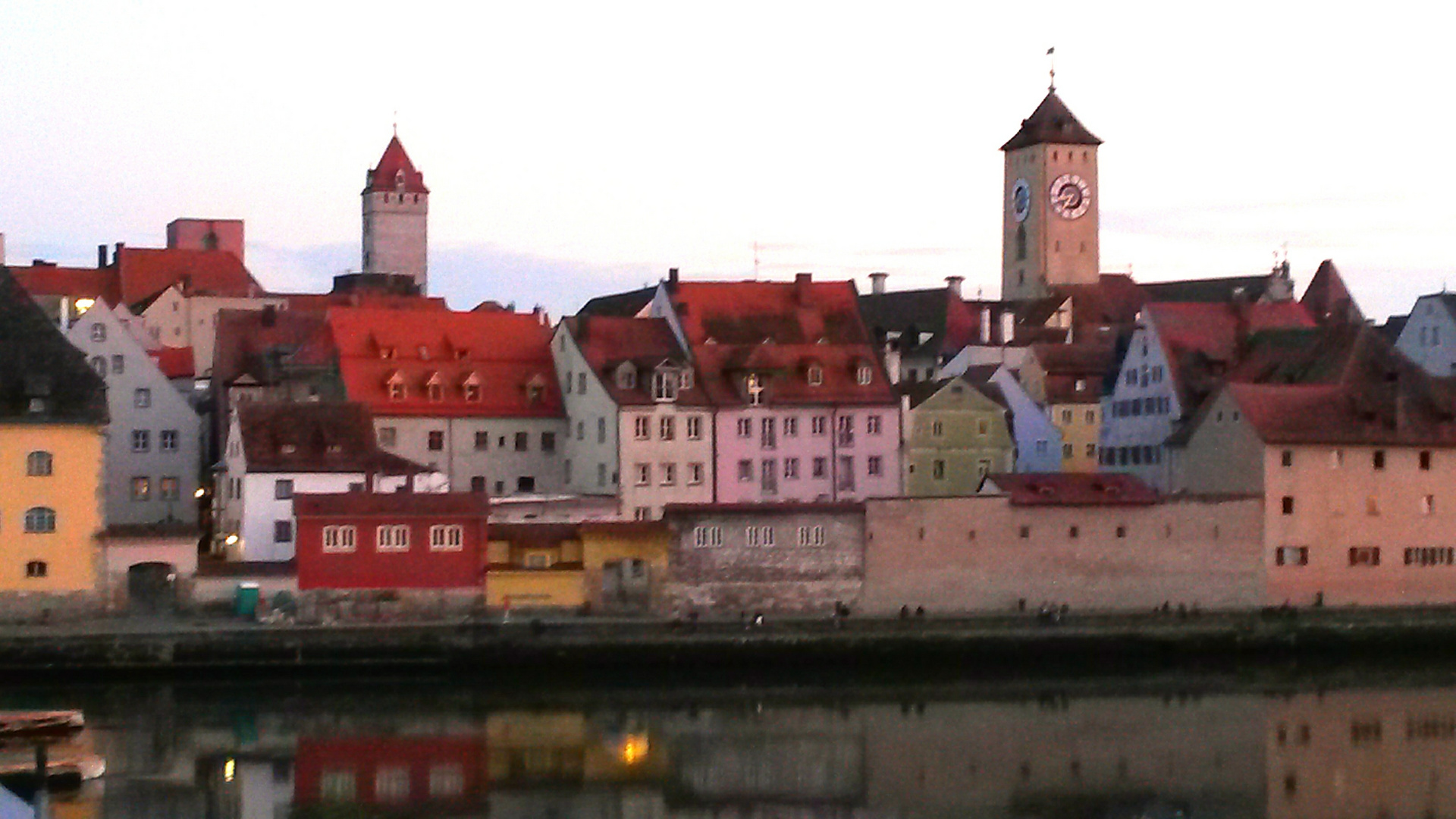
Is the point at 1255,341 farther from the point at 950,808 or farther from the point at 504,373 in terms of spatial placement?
the point at 950,808

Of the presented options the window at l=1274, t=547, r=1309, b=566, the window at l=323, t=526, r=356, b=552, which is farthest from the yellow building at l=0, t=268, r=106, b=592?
the window at l=1274, t=547, r=1309, b=566

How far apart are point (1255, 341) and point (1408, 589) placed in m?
12.9

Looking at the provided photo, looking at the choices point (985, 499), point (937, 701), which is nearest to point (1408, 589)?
point (985, 499)

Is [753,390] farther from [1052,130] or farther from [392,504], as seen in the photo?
[1052,130]

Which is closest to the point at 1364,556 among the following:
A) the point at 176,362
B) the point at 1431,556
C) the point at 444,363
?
the point at 1431,556

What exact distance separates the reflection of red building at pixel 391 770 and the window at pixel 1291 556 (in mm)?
Answer: 26431

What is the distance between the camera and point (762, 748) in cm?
5291

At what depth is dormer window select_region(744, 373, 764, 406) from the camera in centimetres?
7506

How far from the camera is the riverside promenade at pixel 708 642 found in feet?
196

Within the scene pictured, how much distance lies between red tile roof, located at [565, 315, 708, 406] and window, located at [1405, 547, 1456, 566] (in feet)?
65.7

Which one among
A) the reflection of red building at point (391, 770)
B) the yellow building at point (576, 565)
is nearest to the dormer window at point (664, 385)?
the yellow building at point (576, 565)

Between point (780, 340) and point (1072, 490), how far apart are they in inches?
461

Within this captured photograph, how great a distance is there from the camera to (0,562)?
207 ft

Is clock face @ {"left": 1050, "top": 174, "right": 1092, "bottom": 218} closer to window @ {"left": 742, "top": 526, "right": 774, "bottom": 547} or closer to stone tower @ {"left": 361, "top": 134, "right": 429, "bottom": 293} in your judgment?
stone tower @ {"left": 361, "top": 134, "right": 429, "bottom": 293}
